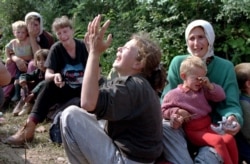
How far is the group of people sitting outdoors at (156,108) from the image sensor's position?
2.78m

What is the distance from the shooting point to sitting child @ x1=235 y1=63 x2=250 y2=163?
11.5ft

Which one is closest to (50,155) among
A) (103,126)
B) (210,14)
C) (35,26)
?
(103,126)

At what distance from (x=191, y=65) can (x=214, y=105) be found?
422mm

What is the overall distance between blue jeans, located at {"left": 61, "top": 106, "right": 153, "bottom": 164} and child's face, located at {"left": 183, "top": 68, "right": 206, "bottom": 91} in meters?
0.78

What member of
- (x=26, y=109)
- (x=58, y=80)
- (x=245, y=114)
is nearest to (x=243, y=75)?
(x=245, y=114)

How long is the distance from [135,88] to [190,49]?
1013 mm

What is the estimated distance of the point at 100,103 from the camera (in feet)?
8.94

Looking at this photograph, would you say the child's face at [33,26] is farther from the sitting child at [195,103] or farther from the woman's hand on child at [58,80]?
the sitting child at [195,103]

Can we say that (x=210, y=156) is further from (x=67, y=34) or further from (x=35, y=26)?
(x=35, y=26)

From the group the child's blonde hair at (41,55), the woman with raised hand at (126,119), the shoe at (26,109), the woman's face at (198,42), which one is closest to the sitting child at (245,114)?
the woman's face at (198,42)

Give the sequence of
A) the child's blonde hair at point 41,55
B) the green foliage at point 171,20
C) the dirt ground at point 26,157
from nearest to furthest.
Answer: the dirt ground at point 26,157 → the green foliage at point 171,20 → the child's blonde hair at point 41,55

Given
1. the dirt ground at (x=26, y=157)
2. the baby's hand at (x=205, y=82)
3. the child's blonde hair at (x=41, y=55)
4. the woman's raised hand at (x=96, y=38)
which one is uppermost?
the woman's raised hand at (x=96, y=38)

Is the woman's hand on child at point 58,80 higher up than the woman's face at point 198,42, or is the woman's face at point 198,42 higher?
the woman's face at point 198,42

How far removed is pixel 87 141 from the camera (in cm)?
Answer: 295
